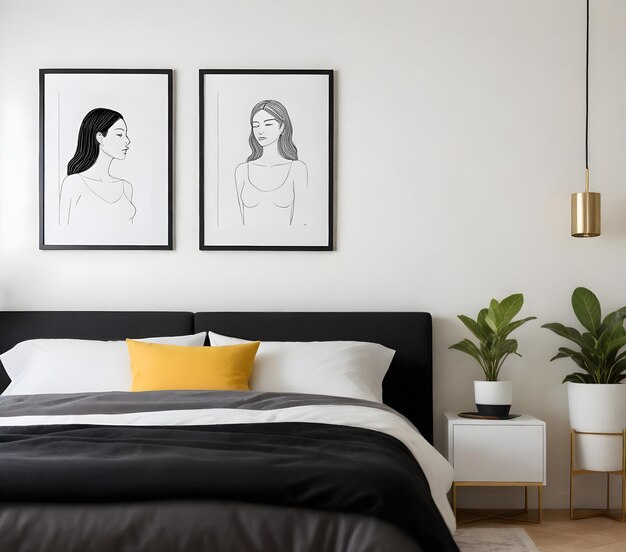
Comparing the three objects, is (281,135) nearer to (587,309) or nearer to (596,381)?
(587,309)

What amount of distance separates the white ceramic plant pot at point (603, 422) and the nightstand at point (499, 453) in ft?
1.01

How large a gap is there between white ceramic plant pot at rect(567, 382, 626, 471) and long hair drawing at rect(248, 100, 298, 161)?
1.97m

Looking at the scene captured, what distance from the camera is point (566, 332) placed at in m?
4.07

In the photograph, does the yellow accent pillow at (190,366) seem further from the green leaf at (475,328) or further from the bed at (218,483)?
the green leaf at (475,328)

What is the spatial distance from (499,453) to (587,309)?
2.96 ft

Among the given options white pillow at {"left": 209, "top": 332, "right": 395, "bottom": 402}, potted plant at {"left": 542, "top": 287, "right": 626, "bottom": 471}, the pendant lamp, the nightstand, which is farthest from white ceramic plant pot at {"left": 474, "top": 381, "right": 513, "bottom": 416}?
the pendant lamp

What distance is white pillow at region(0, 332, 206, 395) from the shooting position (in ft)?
12.3

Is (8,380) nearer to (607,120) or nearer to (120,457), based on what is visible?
(120,457)

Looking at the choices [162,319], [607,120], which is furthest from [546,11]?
[162,319]

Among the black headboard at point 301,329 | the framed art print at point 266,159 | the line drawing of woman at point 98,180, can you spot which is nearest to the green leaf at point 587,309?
the black headboard at point 301,329

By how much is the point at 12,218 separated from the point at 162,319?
106 cm

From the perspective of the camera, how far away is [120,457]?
2.21 meters

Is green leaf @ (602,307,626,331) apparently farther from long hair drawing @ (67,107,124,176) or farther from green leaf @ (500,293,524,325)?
long hair drawing @ (67,107,124,176)

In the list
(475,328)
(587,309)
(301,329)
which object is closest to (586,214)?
(587,309)
